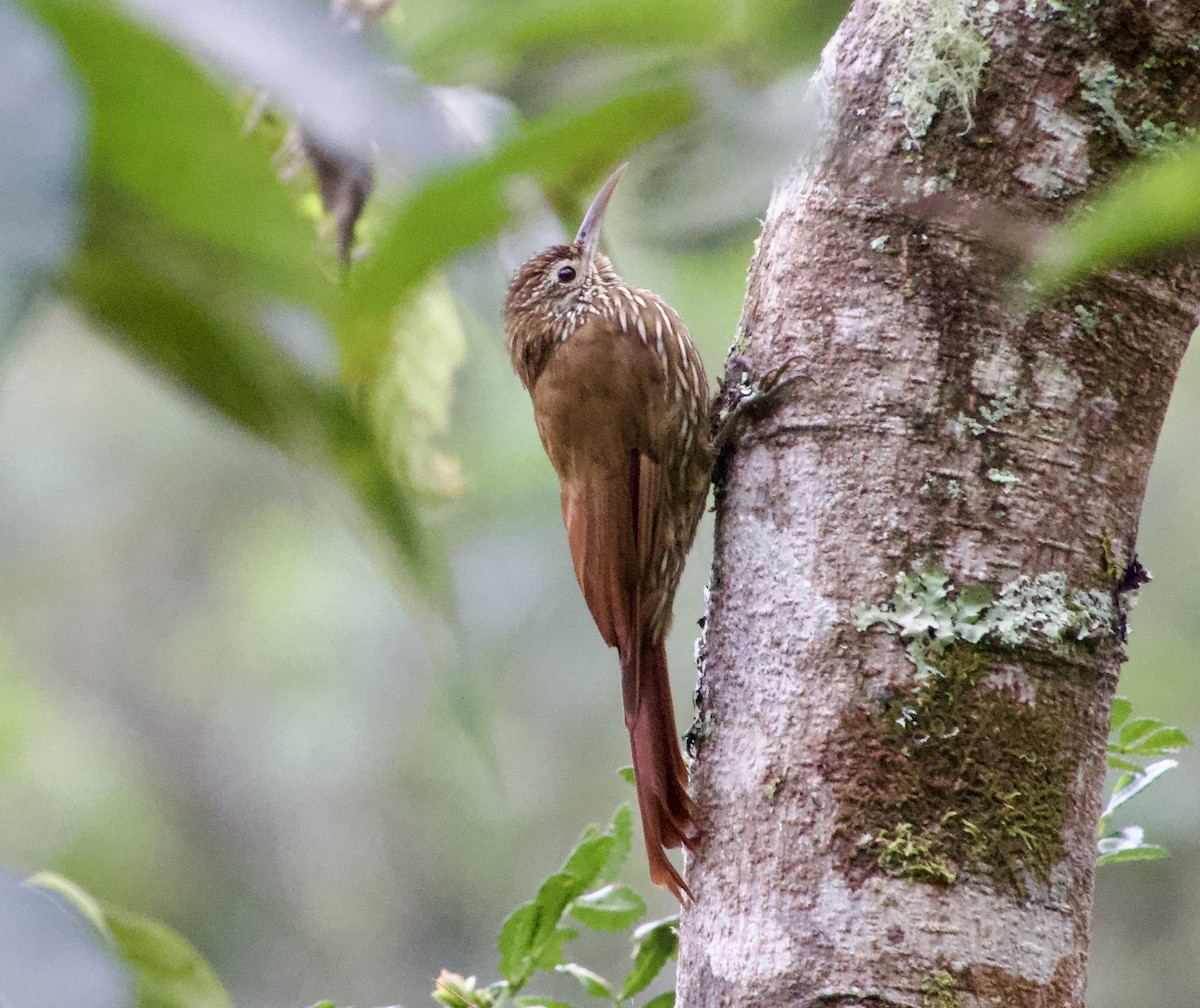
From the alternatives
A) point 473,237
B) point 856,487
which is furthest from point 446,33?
point 856,487

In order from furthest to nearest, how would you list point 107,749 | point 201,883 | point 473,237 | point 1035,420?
point 201,883, point 107,749, point 1035,420, point 473,237

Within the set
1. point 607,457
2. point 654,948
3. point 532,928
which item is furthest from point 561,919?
point 607,457

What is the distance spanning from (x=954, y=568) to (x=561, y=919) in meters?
0.61

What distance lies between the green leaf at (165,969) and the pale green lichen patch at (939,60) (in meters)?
1.22

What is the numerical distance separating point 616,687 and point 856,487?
187 inches

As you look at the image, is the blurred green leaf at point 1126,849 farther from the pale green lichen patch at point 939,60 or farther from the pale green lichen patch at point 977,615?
the pale green lichen patch at point 939,60

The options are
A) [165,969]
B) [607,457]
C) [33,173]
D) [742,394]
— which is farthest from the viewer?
[607,457]

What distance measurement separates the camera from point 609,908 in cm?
153

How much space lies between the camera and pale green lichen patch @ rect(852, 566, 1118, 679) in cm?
145

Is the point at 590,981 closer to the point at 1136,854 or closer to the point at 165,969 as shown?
the point at 1136,854

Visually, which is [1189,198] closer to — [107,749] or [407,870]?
[107,749]

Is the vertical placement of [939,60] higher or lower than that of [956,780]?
higher

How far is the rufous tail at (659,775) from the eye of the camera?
172 cm

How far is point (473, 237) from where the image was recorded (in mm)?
304
